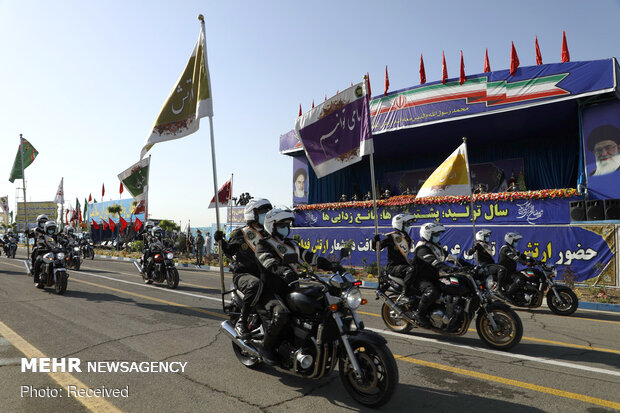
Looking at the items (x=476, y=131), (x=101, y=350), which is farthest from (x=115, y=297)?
(x=476, y=131)

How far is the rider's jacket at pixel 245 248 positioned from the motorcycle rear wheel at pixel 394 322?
2951mm

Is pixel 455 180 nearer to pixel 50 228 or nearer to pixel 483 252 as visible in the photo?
pixel 483 252

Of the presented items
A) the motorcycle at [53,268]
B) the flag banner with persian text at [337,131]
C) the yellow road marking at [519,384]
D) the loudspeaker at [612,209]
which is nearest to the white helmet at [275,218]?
the yellow road marking at [519,384]

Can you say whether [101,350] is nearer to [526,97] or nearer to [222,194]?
[526,97]

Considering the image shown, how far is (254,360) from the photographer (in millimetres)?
4441

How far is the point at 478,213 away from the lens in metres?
17.0

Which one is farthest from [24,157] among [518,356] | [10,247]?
[518,356]

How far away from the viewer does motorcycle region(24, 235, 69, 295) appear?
9.94 metres

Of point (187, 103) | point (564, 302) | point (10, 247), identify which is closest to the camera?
point (187, 103)

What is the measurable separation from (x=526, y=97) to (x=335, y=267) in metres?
17.3

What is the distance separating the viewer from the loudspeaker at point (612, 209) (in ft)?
42.9

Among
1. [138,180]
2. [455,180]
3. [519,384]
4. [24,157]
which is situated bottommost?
[519,384]

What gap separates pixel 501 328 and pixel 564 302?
3.98 m

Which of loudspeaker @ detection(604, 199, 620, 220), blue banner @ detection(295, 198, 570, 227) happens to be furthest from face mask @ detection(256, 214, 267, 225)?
loudspeaker @ detection(604, 199, 620, 220)
